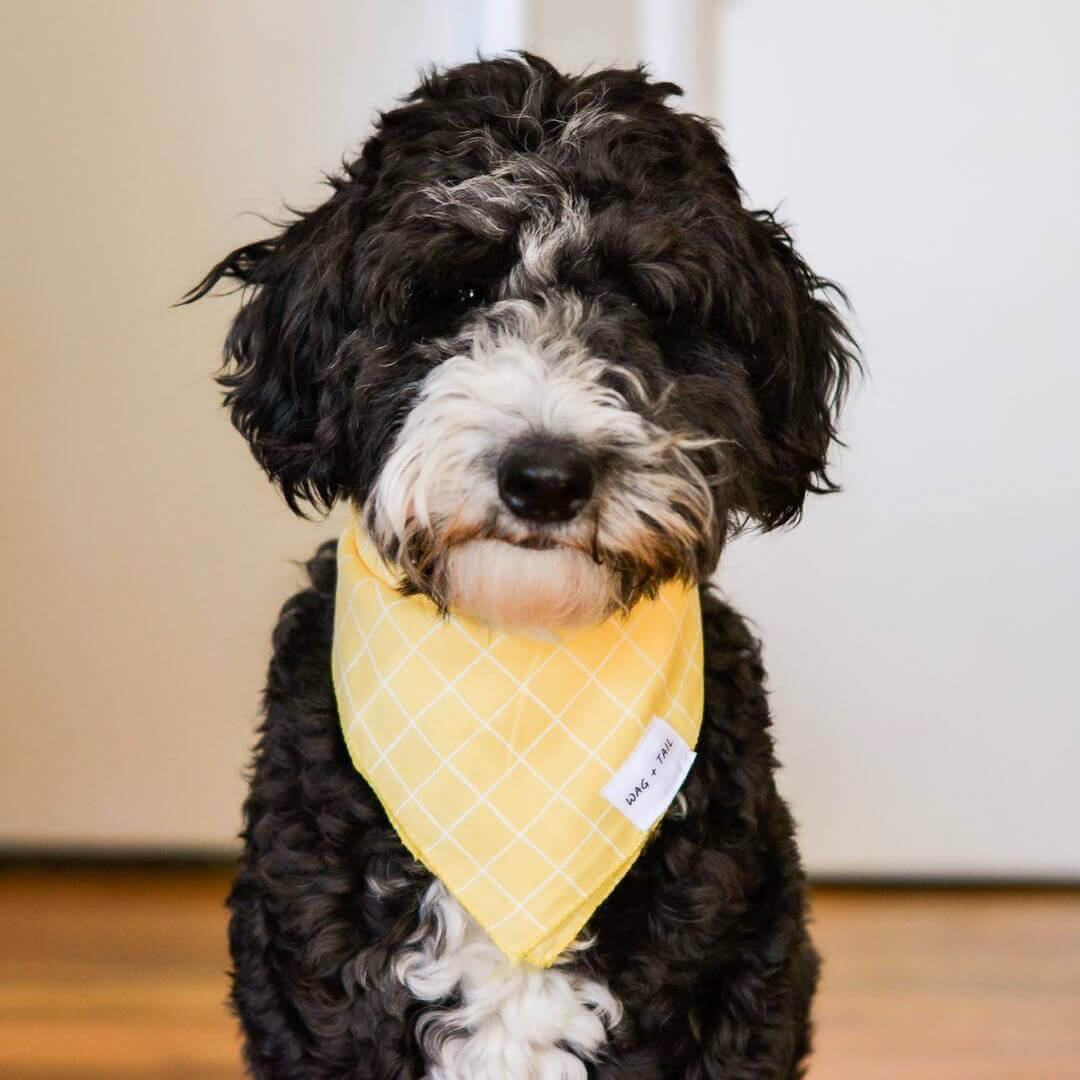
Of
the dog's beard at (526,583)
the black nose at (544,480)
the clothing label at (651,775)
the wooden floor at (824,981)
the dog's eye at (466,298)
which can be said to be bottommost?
the wooden floor at (824,981)

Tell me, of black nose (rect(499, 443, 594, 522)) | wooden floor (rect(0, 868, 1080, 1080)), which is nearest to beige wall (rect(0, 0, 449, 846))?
wooden floor (rect(0, 868, 1080, 1080))

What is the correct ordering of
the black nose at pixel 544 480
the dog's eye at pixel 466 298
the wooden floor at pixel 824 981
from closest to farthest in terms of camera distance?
the black nose at pixel 544 480 → the dog's eye at pixel 466 298 → the wooden floor at pixel 824 981

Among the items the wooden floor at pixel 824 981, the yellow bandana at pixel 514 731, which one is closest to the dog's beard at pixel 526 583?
→ the yellow bandana at pixel 514 731

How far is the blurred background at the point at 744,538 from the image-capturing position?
6.84 feet

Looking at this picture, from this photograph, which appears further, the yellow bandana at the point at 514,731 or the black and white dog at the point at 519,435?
the yellow bandana at the point at 514,731

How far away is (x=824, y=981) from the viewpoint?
2.15 meters

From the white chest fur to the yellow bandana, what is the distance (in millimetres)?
48

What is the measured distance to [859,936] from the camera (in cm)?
228

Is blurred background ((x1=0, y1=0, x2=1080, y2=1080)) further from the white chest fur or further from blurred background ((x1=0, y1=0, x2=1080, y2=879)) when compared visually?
the white chest fur

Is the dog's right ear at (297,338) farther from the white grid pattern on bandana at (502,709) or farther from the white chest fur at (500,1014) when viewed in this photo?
the white chest fur at (500,1014)

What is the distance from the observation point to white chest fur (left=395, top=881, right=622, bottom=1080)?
1.34 m

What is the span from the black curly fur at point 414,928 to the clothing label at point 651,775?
0.09 feet

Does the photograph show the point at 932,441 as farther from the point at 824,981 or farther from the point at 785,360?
the point at 785,360

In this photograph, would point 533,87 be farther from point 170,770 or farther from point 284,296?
point 170,770
